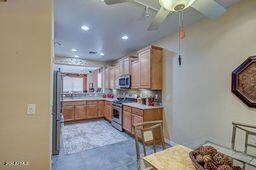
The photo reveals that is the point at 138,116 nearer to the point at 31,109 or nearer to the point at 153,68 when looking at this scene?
the point at 153,68

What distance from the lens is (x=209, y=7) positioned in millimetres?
1467

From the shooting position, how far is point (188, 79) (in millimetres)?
3078

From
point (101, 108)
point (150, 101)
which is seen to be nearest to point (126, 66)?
point (150, 101)

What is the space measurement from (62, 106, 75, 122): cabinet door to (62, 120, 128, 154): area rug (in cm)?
72

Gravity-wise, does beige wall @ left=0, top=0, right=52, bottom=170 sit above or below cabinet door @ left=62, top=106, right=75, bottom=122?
above

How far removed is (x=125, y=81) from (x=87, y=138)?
6.96 ft

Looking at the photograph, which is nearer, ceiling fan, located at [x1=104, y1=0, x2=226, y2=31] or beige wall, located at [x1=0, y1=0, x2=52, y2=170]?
ceiling fan, located at [x1=104, y1=0, x2=226, y2=31]

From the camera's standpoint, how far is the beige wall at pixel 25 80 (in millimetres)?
1566

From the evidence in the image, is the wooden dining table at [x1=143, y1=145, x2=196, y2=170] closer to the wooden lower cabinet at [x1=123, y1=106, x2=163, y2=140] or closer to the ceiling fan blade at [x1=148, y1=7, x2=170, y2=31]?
the ceiling fan blade at [x1=148, y1=7, x2=170, y2=31]

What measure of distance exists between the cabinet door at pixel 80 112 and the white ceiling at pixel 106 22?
254cm

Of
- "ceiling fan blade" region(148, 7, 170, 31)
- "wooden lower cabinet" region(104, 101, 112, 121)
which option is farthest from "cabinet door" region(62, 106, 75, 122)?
"ceiling fan blade" region(148, 7, 170, 31)

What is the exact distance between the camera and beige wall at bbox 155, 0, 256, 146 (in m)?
2.19

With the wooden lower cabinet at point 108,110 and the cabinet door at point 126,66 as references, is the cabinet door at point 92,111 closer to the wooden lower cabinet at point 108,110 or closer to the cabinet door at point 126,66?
the wooden lower cabinet at point 108,110

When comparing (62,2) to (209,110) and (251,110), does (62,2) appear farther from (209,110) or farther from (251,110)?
(251,110)
